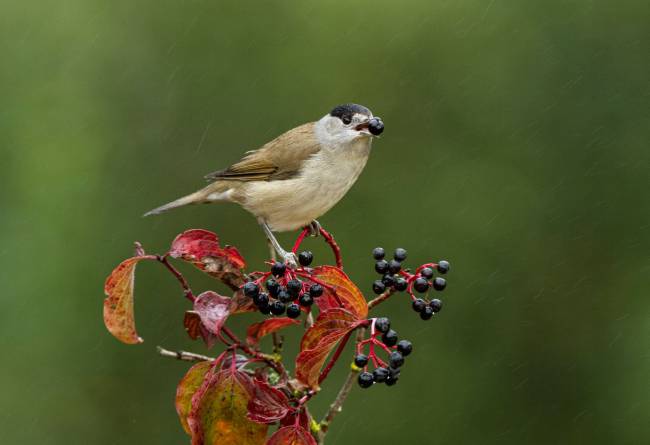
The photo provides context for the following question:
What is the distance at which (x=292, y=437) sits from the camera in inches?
94.3

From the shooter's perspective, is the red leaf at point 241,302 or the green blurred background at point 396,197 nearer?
the red leaf at point 241,302

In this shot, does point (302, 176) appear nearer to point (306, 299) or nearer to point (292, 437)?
point (306, 299)

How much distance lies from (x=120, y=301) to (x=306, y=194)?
6.36ft

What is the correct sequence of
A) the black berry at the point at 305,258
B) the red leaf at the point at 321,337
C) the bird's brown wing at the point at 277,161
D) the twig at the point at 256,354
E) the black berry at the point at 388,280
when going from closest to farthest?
the red leaf at the point at 321,337, the twig at the point at 256,354, the black berry at the point at 388,280, the black berry at the point at 305,258, the bird's brown wing at the point at 277,161

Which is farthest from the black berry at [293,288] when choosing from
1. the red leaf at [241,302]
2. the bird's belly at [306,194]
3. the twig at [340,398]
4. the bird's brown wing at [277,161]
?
the bird's brown wing at [277,161]

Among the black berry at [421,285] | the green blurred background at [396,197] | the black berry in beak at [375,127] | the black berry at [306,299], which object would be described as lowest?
the green blurred background at [396,197]

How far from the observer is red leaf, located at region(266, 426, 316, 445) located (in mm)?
2391

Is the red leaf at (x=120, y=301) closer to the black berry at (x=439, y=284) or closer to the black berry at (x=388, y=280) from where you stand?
the black berry at (x=388, y=280)

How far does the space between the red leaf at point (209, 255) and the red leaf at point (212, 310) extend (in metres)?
0.14

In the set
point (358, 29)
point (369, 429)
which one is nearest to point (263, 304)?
point (369, 429)

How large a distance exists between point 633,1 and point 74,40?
451cm

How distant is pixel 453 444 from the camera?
625 centimetres

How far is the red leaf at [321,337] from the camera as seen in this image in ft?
7.80

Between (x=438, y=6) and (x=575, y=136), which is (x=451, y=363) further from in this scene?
(x=438, y=6)
